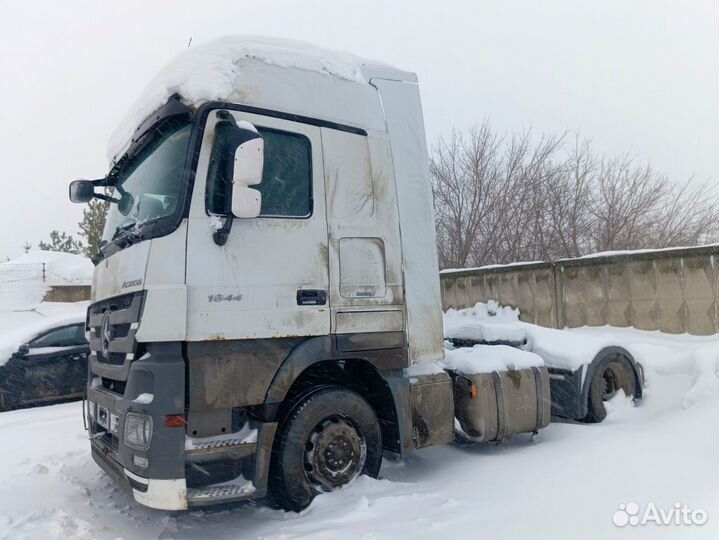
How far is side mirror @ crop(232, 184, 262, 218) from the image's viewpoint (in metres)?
3.67

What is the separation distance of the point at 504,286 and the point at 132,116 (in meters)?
8.61

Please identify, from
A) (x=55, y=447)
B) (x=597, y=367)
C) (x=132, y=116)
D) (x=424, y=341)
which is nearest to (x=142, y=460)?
(x=424, y=341)

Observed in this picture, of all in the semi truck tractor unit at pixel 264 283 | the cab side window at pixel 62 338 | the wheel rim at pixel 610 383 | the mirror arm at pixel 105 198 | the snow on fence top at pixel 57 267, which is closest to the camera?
the semi truck tractor unit at pixel 264 283

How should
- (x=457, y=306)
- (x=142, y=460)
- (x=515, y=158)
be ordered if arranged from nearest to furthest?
(x=142, y=460) < (x=457, y=306) < (x=515, y=158)

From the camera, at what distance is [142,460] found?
354 cm

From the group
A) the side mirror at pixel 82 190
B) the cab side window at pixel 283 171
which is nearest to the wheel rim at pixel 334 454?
the cab side window at pixel 283 171

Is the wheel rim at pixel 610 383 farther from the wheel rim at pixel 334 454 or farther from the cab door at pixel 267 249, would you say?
the cab door at pixel 267 249

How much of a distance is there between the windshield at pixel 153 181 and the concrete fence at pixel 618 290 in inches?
305

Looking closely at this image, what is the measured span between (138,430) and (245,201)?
1.64 metres

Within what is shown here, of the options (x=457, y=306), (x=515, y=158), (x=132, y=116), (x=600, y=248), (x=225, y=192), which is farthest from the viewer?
(x=515, y=158)

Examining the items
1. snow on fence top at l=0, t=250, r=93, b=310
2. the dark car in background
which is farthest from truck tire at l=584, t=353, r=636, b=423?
snow on fence top at l=0, t=250, r=93, b=310

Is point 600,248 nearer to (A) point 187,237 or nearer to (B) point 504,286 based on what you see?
(B) point 504,286

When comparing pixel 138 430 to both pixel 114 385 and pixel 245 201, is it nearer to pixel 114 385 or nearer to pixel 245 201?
pixel 114 385

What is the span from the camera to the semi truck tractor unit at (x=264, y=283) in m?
3.62
